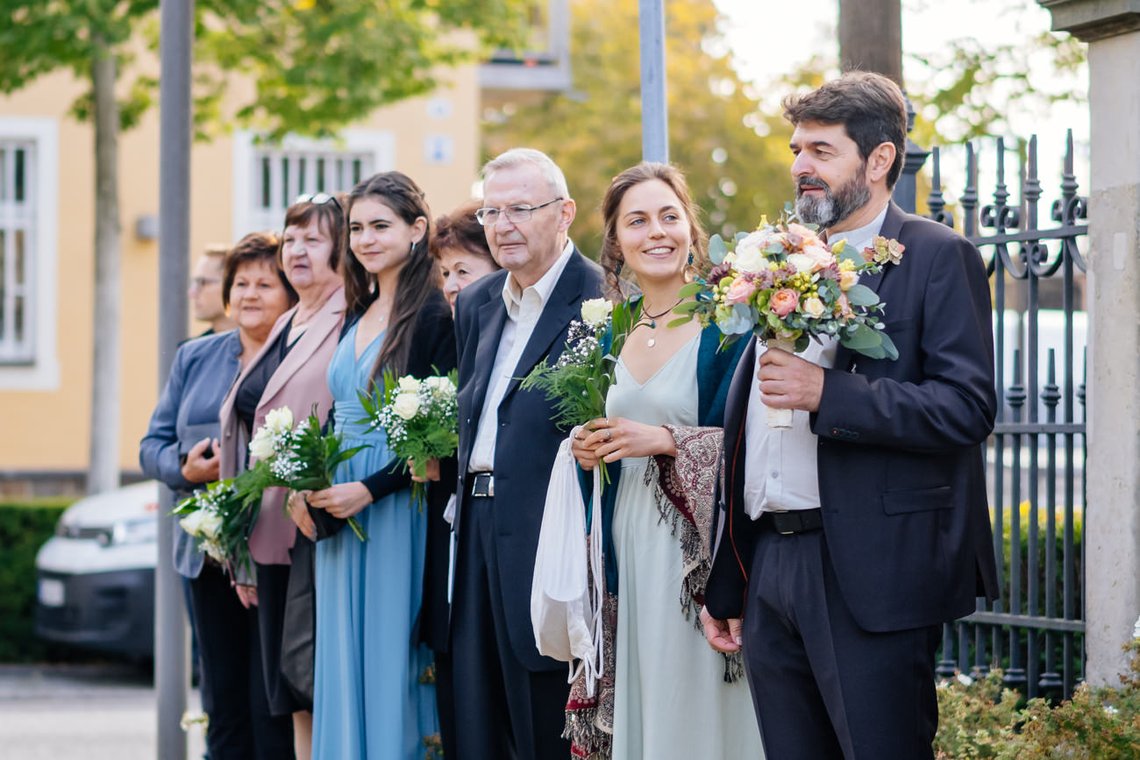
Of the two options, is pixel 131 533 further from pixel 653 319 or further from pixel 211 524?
pixel 653 319

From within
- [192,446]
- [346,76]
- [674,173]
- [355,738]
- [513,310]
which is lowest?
[355,738]

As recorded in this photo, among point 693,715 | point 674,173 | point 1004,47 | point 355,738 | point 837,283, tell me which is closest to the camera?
point 837,283

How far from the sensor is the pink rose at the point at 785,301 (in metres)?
4.12

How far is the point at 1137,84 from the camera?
5.68 meters

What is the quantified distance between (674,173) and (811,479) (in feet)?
4.66

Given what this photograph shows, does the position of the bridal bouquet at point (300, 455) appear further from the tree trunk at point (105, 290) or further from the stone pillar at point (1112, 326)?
the tree trunk at point (105, 290)

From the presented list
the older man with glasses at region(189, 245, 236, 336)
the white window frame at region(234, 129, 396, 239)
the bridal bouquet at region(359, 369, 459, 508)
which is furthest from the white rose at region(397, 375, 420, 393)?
the white window frame at region(234, 129, 396, 239)

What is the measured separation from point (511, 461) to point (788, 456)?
1.45 meters

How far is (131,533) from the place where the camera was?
42.4ft

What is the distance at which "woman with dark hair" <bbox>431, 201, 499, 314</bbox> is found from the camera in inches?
266

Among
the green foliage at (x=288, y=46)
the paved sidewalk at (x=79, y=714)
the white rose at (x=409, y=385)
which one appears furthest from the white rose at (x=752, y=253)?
the green foliage at (x=288, y=46)

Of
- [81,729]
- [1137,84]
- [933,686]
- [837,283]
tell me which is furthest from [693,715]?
[81,729]

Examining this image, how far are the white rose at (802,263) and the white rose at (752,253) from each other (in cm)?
7

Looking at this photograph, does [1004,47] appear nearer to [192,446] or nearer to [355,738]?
[192,446]
